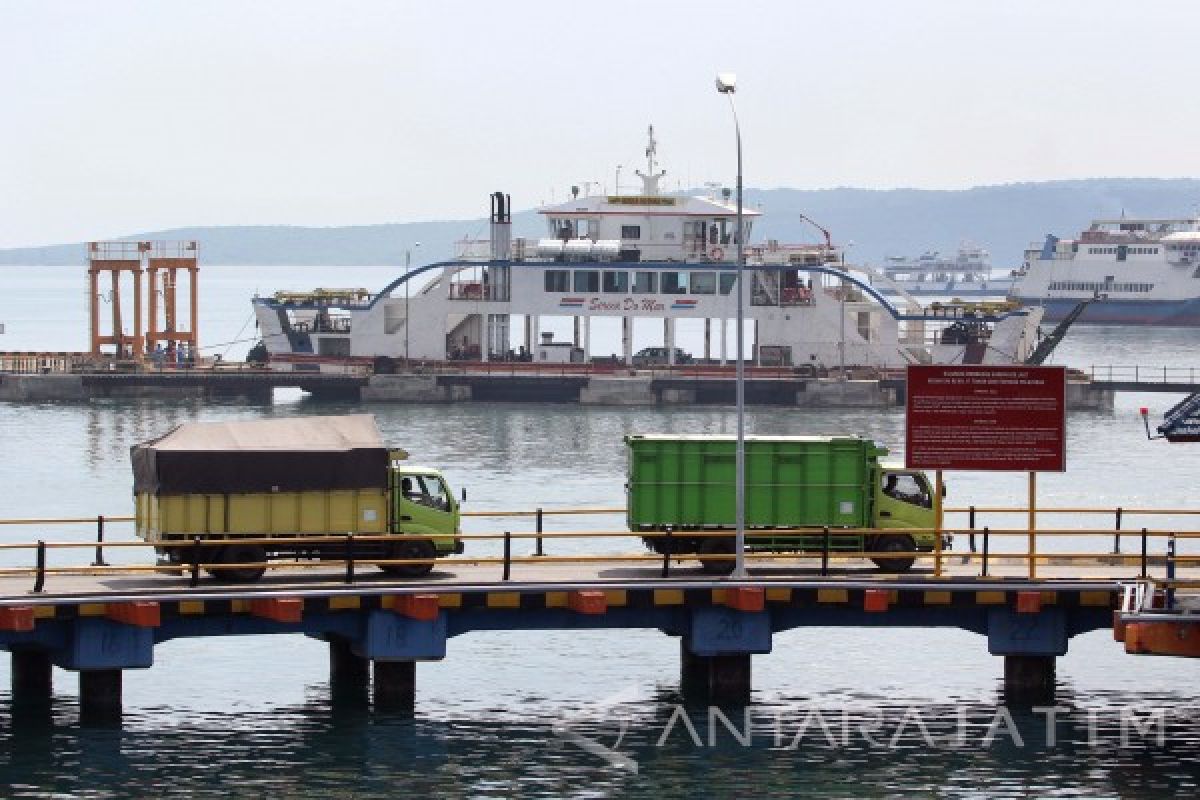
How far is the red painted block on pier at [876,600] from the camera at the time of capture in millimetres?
39438

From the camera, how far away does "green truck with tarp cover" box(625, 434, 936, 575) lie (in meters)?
42.6

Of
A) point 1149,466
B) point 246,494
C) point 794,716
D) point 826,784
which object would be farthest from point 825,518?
point 1149,466

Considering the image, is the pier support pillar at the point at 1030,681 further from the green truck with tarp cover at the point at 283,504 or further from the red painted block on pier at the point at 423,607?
the red painted block on pier at the point at 423,607

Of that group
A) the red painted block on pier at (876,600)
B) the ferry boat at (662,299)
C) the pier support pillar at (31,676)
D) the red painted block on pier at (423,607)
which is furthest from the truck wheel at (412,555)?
the ferry boat at (662,299)

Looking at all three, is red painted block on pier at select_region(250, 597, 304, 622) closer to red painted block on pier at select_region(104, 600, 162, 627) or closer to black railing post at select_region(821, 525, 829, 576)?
red painted block on pier at select_region(104, 600, 162, 627)

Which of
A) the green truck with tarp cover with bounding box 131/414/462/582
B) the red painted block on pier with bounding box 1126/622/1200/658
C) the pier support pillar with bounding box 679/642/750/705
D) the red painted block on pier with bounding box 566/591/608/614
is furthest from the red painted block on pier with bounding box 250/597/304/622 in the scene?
the red painted block on pier with bounding box 1126/622/1200/658

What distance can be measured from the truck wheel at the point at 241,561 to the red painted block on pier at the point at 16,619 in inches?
158

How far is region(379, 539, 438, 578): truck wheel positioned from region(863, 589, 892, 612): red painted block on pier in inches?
277

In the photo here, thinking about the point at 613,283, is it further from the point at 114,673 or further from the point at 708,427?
the point at 114,673

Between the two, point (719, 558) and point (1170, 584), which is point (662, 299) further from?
point (1170, 584)

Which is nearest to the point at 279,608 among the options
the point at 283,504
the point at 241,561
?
the point at 241,561

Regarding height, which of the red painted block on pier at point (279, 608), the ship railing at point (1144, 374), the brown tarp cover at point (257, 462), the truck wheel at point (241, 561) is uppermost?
the ship railing at point (1144, 374)

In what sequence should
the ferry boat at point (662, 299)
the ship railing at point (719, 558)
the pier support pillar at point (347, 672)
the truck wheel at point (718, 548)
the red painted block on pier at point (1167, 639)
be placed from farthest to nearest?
the ferry boat at point (662, 299) → the truck wheel at point (718, 548) → the pier support pillar at point (347, 672) → the ship railing at point (719, 558) → the red painted block on pier at point (1167, 639)

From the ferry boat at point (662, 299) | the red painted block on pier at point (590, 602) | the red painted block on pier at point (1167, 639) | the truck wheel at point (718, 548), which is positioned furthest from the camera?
the ferry boat at point (662, 299)
